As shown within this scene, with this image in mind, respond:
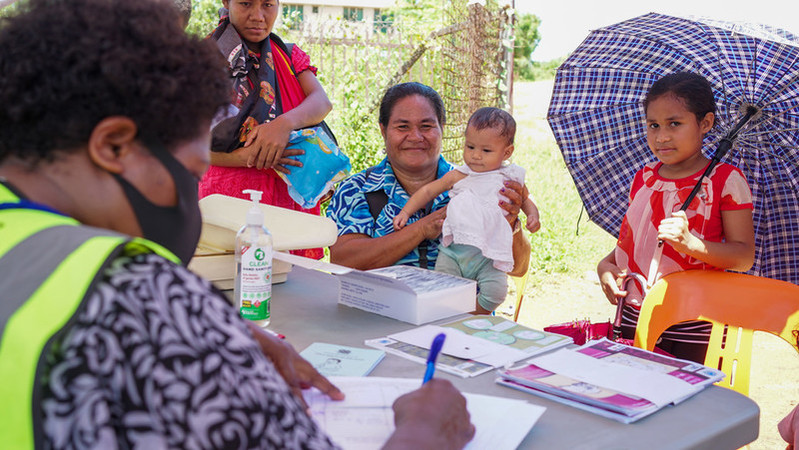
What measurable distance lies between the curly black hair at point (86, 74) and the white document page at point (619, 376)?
3.61 feet

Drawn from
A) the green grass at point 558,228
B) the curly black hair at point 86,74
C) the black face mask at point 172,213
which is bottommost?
the green grass at point 558,228

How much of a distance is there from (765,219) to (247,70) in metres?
2.47

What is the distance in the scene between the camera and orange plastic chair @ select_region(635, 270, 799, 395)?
2293 mm

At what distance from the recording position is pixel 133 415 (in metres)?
0.72

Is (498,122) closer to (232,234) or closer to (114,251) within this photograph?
(232,234)

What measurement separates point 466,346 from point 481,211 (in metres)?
1.06

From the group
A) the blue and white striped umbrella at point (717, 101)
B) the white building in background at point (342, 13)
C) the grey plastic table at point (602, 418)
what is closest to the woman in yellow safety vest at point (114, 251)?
the grey plastic table at point (602, 418)

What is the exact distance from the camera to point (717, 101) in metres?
3.05

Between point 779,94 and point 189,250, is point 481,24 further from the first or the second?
point 189,250

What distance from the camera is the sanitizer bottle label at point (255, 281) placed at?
6.17 feet

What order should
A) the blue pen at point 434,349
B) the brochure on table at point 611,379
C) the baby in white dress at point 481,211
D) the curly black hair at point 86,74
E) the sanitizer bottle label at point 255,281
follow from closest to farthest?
the curly black hair at point 86,74 < the blue pen at point 434,349 < the brochure on table at point 611,379 < the sanitizer bottle label at point 255,281 < the baby in white dress at point 481,211

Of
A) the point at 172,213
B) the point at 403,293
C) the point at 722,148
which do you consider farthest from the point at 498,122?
the point at 172,213

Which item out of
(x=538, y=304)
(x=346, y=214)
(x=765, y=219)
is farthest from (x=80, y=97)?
(x=538, y=304)

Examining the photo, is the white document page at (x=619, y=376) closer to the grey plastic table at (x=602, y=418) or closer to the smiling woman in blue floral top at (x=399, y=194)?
the grey plastic table at (x=602, y=418)
